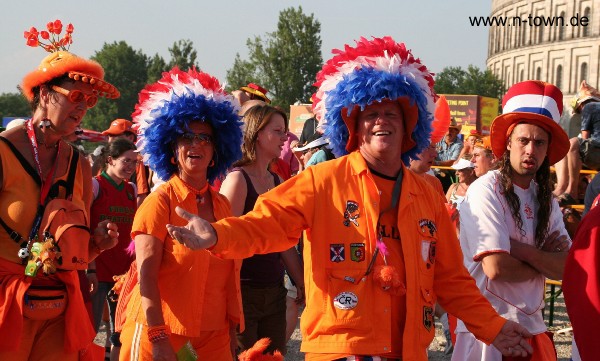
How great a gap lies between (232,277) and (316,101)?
45.7 inches

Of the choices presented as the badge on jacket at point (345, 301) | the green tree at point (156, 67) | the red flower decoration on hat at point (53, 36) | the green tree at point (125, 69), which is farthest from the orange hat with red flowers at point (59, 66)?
the green tree at point (125, 69)

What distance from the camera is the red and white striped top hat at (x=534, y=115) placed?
4.85m

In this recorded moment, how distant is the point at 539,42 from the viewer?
107 metres

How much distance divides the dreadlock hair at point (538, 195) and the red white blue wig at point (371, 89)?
91 cm

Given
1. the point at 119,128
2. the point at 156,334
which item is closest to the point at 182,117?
the point at 156,334

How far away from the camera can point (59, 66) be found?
179 inches

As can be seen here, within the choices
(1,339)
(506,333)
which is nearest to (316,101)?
(506,333)

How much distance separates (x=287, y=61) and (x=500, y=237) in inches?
2660

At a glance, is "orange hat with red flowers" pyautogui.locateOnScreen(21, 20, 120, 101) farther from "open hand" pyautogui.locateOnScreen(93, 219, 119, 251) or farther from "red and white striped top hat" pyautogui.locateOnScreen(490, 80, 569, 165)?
"red and white striped top hat" pyautogui.locateOnScreen(490, 80, 569, 165)

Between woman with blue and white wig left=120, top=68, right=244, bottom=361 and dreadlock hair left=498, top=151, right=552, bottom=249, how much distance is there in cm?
157

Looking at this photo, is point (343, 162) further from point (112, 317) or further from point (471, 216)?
point (112, 317)

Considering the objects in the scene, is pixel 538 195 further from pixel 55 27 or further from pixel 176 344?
pixel 55 27

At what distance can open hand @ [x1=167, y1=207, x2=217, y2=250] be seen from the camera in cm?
328

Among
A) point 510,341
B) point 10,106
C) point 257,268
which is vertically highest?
point 10,106
